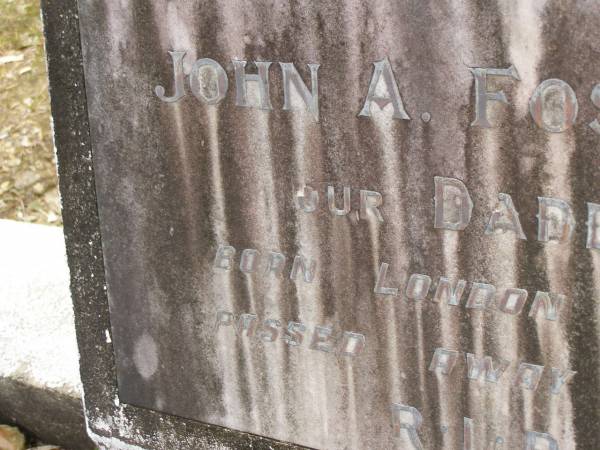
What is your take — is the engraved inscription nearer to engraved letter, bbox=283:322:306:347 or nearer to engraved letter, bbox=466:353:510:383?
engraved letter, bbox=283:322:306:347

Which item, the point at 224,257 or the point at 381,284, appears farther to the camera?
the point at 224,257

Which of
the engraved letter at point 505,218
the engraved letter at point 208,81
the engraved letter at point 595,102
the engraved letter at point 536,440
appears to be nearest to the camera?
the engraved letter at point 595,102

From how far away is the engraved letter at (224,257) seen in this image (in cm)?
161

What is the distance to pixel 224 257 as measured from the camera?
1625 millimetres

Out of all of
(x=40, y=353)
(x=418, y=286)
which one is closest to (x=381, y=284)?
(x=418, y=286)

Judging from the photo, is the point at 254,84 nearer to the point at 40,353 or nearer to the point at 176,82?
the point at 176,82

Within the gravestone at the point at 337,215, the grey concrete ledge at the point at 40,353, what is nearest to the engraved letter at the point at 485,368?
the gravestone at the point at 337,215

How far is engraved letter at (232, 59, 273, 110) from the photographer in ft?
4.74

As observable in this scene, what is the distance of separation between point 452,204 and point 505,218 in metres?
0.08

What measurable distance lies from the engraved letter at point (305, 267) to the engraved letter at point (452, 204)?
264 mm

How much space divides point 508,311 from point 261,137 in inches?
19.8

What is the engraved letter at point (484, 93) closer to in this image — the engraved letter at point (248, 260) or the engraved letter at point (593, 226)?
the engraved letter at point (593, 226)

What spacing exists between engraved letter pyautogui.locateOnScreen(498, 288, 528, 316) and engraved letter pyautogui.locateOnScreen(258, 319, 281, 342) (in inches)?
17.6

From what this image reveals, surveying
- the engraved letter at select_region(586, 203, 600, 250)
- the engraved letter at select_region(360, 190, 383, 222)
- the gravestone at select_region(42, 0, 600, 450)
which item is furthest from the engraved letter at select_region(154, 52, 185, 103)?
the engraved letter at select_region(586, 203, 600, 250)
